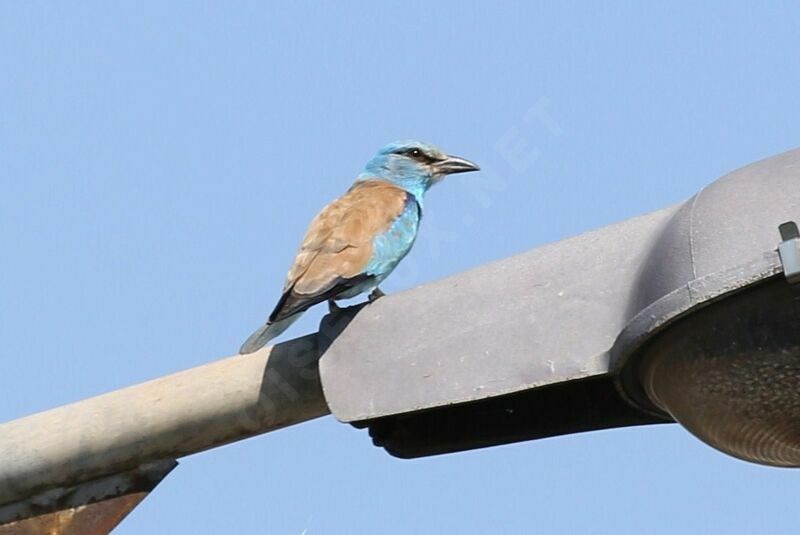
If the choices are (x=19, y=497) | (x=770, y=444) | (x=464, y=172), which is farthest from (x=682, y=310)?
(x=464, y=172)

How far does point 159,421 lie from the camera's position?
12.0 feet

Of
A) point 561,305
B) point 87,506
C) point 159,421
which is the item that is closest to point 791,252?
point 561,305

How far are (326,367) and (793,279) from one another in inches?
45.3

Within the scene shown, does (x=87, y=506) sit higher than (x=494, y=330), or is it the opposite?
(x=494, y=330)

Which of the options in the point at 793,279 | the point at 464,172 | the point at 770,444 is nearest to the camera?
the point at 793,279

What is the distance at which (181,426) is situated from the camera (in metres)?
3.66

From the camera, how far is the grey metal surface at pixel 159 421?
3664 mm

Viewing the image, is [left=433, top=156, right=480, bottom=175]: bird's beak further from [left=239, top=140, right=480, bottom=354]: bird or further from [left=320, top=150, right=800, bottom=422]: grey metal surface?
[left=320, top=150, right=800, bottom=422]: grey metal surface

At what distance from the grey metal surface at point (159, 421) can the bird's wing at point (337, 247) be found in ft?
3.23

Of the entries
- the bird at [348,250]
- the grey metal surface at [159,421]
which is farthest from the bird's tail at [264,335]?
the grey metal surface at [159,421]

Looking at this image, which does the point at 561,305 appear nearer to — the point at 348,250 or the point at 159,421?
the point at 159,421

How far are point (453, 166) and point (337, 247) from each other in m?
2.07

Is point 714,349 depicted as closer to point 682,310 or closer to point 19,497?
point 682,310

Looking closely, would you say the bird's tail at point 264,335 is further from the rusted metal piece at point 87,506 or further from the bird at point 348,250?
the rusted metal piece at point 87,506
